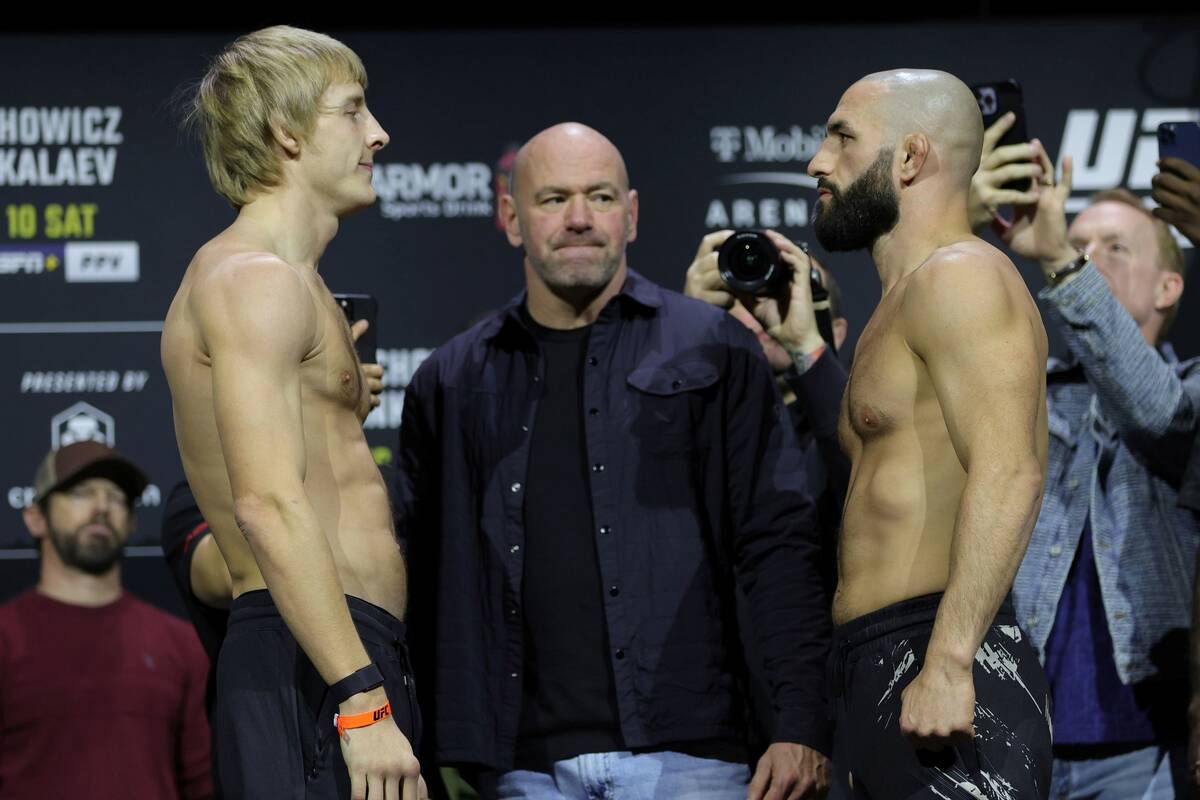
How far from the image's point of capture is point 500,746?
9.09 feet

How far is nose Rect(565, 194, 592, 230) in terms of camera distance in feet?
9.66

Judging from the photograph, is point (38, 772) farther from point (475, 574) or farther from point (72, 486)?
point (475, 574)

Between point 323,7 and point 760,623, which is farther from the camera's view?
point 323,7

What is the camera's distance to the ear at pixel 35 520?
4043 mm

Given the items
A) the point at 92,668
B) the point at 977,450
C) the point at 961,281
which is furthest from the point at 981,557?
the point at 92,668

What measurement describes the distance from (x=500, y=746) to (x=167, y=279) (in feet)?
6.05

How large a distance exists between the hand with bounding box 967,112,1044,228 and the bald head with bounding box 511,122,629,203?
2.22ft

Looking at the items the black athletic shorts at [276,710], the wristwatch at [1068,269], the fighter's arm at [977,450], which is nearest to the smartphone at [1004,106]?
the wristwatch at [1068,269]

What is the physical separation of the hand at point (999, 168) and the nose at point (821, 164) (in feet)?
1.88

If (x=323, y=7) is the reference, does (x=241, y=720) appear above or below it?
below

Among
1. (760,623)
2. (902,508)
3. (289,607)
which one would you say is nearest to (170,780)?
(760,623)

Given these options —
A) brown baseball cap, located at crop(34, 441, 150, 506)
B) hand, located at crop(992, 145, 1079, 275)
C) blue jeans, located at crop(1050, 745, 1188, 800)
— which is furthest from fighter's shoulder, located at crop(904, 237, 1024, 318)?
brown baseball cap, located at crop(34, 441, 150, 506)

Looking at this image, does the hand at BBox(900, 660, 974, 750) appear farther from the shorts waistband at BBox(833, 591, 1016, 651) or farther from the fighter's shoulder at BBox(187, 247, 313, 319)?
the fighter's shoulder at BBox(187, 247, 313, 319)

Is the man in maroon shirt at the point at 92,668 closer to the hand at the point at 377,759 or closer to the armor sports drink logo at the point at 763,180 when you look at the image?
the armor sports drink logo at the point at 763,180
